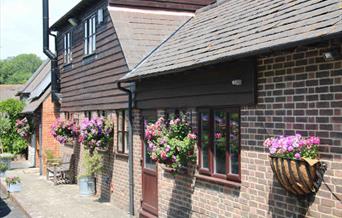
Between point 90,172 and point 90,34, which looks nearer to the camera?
point 90,172

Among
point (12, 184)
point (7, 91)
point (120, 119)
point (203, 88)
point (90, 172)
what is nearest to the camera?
point (203, 88)

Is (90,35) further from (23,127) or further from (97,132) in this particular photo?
(23,127)

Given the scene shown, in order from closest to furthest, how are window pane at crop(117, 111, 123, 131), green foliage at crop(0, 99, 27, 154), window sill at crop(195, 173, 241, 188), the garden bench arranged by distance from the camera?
1. window sill at crop(195, 173, 241, 188)
2. window pane at crop(117, 111, 123, 131)
3. the garden bench
4. green foliage at crop(0, 99, 27, 154)

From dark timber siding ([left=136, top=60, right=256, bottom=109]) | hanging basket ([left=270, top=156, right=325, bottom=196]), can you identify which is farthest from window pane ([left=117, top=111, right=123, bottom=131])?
hanging basket ([left=270, top=156, right=325, bottom=196])

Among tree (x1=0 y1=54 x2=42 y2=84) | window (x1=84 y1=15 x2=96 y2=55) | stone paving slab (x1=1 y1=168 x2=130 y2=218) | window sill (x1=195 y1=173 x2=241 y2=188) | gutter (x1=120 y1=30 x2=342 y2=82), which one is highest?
tree (x1=0 y1=54 x2=42 y2=84)

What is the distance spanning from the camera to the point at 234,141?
24.4ft

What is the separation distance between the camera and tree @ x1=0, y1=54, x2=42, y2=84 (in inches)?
3794

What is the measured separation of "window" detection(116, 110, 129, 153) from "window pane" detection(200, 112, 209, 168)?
4.14 m

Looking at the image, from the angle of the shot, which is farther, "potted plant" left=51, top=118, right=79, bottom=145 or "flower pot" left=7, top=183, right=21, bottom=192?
"potted plant" left=51, top=118, right=79, bottom=145

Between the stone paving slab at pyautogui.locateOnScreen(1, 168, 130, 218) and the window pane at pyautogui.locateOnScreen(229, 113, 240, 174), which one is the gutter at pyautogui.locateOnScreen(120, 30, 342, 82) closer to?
the window pane at pyautogui.locateOnScreen(229, 113, 240, 174)

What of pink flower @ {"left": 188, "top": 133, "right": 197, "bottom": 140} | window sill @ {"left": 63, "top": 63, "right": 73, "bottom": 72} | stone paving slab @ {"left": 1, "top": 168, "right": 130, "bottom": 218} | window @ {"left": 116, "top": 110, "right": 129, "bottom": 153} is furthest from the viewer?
window sill @ {"left": 63, "top": 63, "right": 73, "bottom": 72}

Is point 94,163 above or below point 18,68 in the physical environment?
below

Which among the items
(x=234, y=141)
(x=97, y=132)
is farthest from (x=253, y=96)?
(x=97, y=132)

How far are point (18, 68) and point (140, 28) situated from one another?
10576cm
